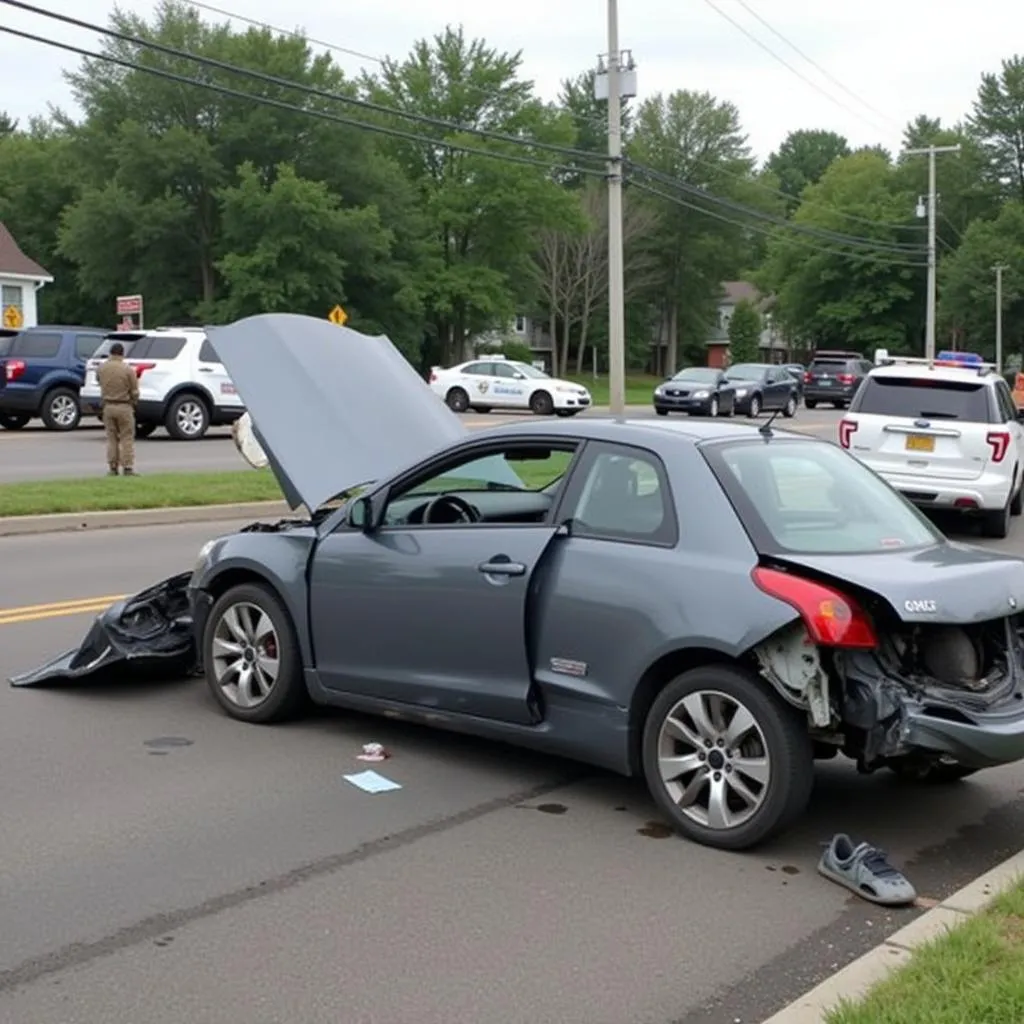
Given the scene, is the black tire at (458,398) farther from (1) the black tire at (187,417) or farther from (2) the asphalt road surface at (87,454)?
(1) the black tire at (187,417)

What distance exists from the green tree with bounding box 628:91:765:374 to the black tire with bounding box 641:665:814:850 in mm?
82112

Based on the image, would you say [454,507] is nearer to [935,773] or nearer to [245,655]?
[245,655]

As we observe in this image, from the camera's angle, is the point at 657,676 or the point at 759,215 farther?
the point at 759,215

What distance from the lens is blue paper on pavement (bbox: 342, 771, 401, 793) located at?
5.79 metres

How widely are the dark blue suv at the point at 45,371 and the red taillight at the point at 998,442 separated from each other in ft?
61.7

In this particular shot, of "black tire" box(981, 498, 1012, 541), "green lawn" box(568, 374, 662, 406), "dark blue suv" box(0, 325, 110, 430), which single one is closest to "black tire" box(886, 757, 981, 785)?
"black tire" box(981, 498, 1012, 541)

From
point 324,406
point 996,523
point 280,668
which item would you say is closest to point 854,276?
point 996,523

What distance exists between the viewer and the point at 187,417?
25.8m

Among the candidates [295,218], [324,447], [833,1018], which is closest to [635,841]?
[833,1018]

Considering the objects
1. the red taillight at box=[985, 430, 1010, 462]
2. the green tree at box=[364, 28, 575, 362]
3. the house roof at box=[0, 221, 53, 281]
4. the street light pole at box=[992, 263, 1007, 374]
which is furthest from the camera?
the street light pole at box=[992, 263, 1007, 374]

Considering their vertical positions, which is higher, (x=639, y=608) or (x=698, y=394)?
(x=698, y=394)

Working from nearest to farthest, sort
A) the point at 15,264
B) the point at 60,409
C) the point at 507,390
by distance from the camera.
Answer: the point at 60,409, the point at 507,390, the point at 15,264

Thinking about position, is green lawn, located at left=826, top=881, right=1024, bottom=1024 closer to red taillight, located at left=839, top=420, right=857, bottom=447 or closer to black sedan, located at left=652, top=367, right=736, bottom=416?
red taillight, located at left=839, top=420, right=857, bottom=447

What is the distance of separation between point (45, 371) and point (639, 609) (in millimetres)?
24043
